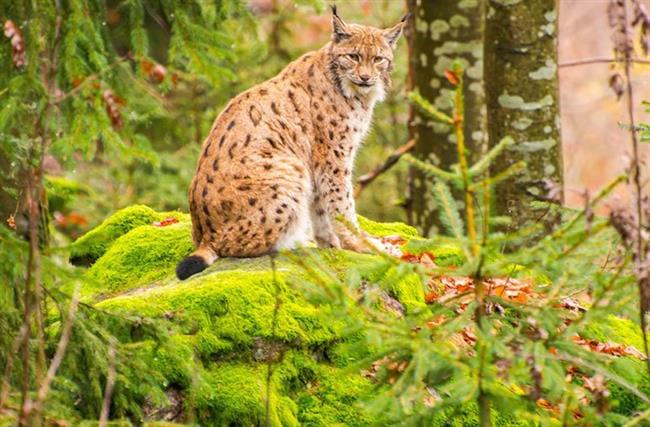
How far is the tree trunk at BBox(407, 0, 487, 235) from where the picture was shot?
8.69 m

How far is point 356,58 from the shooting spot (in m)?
6.69

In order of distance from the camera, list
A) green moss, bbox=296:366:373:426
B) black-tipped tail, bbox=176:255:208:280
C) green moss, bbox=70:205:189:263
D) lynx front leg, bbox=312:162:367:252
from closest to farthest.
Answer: green moss, bbox=296:366:373:426
black-tipped tail, bbox=176:255:208:280
lynx front leg, bbox=312:162:367:252
green moss, bbox=70:205:189:263

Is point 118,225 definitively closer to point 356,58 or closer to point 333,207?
point 333,207

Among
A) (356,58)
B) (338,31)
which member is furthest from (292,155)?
(338,31)

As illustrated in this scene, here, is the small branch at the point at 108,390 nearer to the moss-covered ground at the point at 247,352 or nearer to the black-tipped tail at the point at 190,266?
the moss-covered ground at the point at 247,352

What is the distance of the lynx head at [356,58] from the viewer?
21.7 feet

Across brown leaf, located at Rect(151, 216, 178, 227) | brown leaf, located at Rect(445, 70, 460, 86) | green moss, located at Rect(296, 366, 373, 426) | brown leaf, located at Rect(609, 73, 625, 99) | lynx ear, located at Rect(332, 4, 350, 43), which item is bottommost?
green moss, located at Rect(296, 366, 373, 426)

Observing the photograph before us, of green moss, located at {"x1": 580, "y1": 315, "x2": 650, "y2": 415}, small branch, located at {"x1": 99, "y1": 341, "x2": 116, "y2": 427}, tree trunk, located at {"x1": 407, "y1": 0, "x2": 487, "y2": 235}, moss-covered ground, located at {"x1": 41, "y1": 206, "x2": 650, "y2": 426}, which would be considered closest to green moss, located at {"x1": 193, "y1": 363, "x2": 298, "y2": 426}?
moss-covered ground, located at {"x1": 41, "y1": 206, "x2": 650, "y2": 426}

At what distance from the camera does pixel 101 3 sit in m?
6.00

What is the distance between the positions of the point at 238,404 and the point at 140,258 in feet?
6.46

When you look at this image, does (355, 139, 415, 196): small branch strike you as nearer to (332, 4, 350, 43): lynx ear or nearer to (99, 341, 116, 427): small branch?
(332, 4, 350, 43): lynx ear

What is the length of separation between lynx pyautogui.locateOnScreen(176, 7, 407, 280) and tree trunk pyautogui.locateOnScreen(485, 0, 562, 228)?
102 cm

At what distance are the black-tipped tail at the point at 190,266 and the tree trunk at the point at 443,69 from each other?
3.46 metres

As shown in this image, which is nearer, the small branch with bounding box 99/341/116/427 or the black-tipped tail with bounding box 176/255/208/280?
the small branch with bounding box 99/341/116/427
